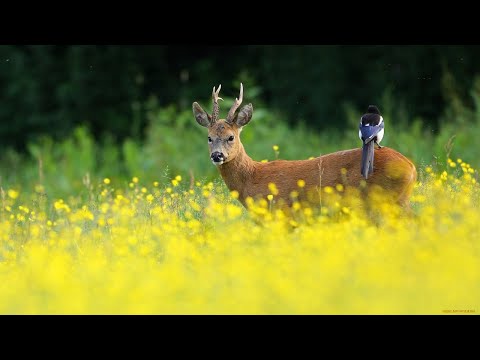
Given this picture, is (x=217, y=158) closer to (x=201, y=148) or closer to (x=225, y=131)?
(x=225, y=131)

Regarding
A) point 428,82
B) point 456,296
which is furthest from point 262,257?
point 428,82

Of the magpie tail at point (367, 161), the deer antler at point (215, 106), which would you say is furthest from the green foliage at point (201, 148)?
the magpie tail at point (367, 161)

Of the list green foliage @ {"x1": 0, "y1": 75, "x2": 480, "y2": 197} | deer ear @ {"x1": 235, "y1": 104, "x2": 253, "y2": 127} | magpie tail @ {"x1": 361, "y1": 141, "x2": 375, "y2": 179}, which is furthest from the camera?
green foliage @ {"x1": 0, "y1": 75, "x2": 480, "y2": 197}

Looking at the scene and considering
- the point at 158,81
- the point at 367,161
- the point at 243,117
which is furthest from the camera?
the point at 158,81

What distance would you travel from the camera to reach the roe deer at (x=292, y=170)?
701cm

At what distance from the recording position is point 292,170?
748 cm

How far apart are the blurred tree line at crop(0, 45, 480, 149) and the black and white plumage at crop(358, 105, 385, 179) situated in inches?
418

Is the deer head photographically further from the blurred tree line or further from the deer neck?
the blurred tree line

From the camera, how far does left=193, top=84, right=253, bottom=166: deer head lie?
7.66 m

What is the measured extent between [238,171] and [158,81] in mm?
12418

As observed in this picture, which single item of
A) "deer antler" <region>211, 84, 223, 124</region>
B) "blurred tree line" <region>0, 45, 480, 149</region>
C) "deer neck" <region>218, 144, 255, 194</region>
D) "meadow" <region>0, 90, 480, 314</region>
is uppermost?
"blurred tree line" <region>0, 45, 480, 149</region>

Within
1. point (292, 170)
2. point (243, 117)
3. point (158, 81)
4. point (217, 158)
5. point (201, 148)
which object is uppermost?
point (158, 81)

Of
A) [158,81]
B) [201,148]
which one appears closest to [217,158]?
[201,148]

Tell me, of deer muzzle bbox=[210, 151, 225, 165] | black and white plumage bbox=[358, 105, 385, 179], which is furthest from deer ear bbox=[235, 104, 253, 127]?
black and white plumage bbox=[358, 105, 385, 179]
